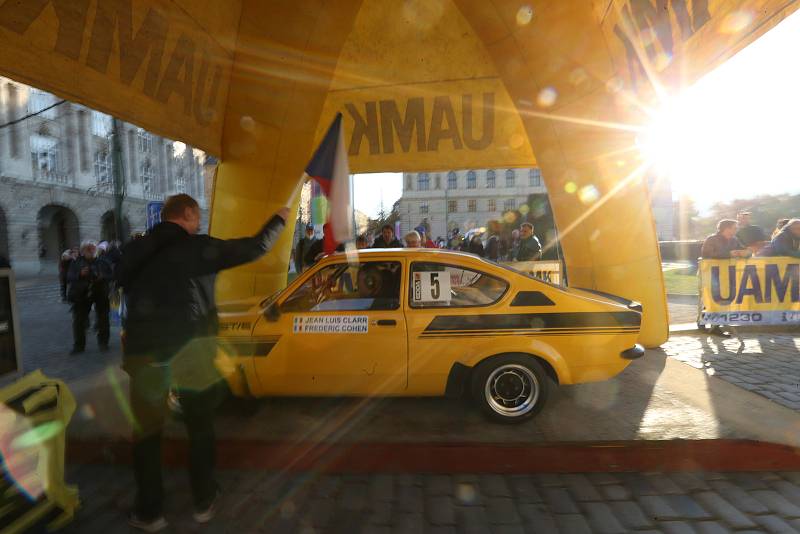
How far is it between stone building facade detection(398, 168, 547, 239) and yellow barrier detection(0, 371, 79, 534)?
67.4m

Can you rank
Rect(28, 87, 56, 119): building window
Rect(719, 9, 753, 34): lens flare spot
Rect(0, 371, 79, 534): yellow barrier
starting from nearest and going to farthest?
Rect(0, 371, 79, 534): yellow barrier < Rect(719, 9, 753, 34): lens flare spot < Rect(28, 87, 56, 119): building window

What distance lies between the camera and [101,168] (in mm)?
35062

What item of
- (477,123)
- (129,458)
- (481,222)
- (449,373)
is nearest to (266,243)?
(449,373)

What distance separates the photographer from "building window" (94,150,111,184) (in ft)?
112

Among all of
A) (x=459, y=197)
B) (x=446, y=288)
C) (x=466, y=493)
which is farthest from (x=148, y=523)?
(x=459, y=197)

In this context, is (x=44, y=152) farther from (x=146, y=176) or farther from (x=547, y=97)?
(x=547, y=97)

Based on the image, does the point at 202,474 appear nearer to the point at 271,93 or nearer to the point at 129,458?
the point at 129,458

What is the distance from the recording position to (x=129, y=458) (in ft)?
11.8

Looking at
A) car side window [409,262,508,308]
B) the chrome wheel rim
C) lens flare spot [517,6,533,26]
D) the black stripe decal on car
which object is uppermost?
lens flare spot [517,6,533,26]

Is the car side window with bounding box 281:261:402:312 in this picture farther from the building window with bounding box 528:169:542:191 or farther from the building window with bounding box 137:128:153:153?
the building window with bounding box 528:169:542:191

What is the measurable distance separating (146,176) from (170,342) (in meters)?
44.0

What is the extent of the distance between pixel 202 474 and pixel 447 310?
7.11 feet

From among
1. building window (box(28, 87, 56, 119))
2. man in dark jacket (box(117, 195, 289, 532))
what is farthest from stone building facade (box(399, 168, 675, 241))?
man in dark jacket (box(117, 195, 289, 532))

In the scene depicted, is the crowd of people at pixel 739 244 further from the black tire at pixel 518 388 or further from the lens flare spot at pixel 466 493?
the lens flare spot at pixel 466 493
